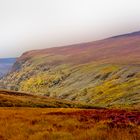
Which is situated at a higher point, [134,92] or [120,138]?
[120,138]

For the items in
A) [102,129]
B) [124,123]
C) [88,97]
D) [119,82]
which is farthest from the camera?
[119,82]

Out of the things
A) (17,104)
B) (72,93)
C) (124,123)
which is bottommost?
(72,93)

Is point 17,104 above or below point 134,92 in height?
above

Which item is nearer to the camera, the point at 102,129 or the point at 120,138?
the point at 120,138

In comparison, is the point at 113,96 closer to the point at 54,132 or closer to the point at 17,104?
the point at 17,104

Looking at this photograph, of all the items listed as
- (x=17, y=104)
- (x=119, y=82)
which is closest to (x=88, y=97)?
(x=119, y=82)

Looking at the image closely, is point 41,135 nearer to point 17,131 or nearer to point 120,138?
point 17,131

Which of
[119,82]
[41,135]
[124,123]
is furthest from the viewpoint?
[119,82]

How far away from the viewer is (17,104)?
186 ft

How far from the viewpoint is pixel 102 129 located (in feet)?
59.3

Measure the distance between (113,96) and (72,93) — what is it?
5447 cm

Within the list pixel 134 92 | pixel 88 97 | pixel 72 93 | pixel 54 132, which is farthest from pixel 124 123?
pixel 72 93

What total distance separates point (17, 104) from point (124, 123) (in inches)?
1509

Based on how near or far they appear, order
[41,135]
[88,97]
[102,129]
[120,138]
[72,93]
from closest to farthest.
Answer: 1. [120,138]
2. [41,135]
3. [102,129]
4. [88,97]
5. [72,93]
